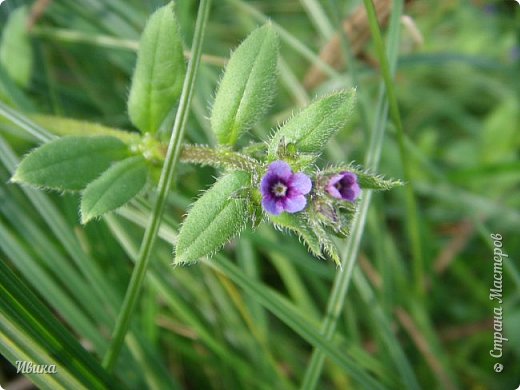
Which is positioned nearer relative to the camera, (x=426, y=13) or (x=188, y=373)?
(x=188, y=373)

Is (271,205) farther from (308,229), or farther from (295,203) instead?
(308,229)

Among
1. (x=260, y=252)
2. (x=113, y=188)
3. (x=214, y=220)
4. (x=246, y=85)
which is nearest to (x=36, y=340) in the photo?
(x=113, y=188)

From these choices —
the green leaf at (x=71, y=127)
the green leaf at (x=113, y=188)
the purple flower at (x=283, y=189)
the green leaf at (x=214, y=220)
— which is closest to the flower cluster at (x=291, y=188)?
the purple flower at (x=283, y=189)

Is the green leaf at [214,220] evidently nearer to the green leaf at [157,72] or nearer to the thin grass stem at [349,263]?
the green leaf at [157,72]

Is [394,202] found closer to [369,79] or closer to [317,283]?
[369,79]

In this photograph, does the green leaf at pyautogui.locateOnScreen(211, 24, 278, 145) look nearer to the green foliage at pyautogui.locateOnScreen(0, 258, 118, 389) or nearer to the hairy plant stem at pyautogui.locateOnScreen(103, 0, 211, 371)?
the hairy plant stem at pyautogui.locateOnScreen(103, 0, 211, 371)

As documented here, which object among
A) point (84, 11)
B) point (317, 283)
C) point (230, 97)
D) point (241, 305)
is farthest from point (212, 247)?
point (84, 11)
